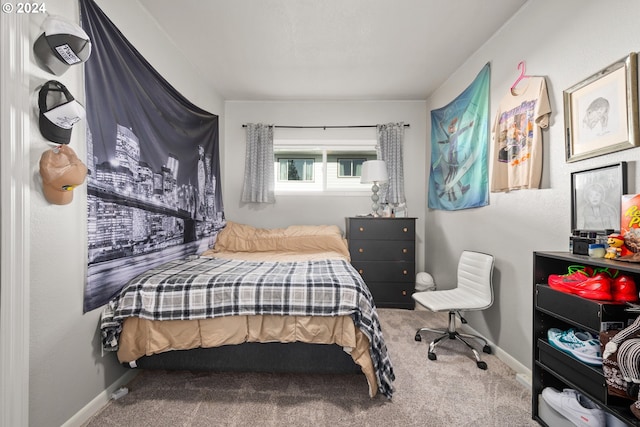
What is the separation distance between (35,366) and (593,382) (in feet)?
8.31

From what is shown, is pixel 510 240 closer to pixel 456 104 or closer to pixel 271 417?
pixel 456 104

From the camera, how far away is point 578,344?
52.6 inches

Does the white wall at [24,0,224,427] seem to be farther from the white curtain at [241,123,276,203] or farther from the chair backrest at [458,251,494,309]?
the chair backrest at [458,251,494,309]

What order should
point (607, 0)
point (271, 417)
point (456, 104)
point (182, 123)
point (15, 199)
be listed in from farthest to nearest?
point (456, 104) → point (182, 123) → point (271, 417) → point (607, 0) → point (15, 199)

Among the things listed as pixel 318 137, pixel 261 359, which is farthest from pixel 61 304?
pixel 318 137

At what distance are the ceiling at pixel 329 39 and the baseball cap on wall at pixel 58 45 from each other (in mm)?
1069

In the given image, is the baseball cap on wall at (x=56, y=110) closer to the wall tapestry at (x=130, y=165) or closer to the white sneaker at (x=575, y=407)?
the wall tapestry at (x=130, y=165)

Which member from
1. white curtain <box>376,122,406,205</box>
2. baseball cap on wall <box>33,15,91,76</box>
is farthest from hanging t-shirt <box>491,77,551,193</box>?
baseball cap on wall <box>33,15,91,76</box>

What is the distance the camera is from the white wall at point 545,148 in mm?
1505

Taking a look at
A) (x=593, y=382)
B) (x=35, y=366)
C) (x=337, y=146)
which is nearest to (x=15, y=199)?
(x=35, y=366)

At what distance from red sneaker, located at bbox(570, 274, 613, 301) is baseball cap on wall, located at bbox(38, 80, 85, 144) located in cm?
253

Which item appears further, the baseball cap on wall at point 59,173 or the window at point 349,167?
the window at point 349,167

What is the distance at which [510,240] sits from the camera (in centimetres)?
223

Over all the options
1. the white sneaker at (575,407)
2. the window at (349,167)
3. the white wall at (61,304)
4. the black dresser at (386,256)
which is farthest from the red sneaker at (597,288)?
the window at (349,167)
